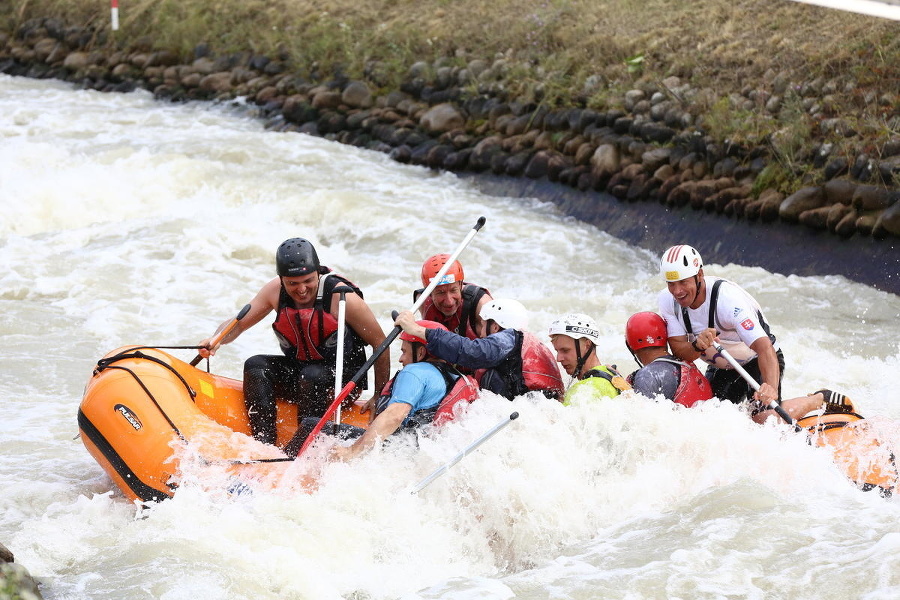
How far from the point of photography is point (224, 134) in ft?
58.2

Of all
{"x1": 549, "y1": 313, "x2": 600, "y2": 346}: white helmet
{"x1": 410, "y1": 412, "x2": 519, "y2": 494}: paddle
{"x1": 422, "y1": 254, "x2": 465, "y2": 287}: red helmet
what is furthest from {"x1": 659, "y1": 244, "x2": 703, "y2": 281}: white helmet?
{"x1": 410, "y1": 412, "x2": 519, "y2": 494}: paddle

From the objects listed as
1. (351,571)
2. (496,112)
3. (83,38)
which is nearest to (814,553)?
(351,571)

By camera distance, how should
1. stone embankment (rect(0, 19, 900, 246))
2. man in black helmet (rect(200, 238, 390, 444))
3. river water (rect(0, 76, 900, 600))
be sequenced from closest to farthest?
river water (rect(0, 76, 900, 600)) < man in black helmet (rect(200, 238, 390, 444)) < stone embankment (rect(0, 19, 900, 246))

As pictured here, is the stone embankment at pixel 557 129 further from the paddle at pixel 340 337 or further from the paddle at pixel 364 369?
the paddle at pixel 340 337

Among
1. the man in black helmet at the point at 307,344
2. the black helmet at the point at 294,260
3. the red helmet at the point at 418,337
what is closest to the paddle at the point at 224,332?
the man in black helmet at the point at 307,344

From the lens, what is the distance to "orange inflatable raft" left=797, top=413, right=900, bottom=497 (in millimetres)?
5633

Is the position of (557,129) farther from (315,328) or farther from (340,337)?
(340,337)

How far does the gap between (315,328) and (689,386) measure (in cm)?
216

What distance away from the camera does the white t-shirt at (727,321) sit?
6.33 m

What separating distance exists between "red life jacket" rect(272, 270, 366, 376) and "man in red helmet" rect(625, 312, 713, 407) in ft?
5.44

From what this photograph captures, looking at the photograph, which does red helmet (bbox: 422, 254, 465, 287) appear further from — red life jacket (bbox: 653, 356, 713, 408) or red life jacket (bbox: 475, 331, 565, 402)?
red life jacket (bbox: 653, 356, 713, 408)

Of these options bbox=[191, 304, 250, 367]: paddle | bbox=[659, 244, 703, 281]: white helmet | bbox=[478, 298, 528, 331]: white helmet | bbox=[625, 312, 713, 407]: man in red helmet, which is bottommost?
bbox=[191, 304, 250, 367]: paddle

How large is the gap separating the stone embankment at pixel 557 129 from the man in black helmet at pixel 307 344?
635 centimetres

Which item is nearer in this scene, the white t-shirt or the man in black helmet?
the white t-shirt
